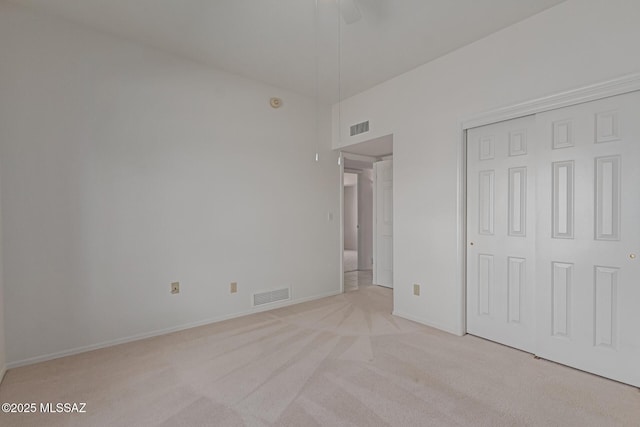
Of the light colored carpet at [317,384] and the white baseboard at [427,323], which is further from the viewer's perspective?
the white baseboard at [427,323]

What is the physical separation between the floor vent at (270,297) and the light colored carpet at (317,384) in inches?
26.3

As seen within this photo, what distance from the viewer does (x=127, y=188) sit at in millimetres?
2756

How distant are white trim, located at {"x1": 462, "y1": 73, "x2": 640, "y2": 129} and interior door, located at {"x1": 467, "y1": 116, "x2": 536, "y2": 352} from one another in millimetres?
95

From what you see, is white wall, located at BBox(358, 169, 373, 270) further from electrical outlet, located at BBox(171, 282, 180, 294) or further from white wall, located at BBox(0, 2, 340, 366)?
electrical outlet, located at BBox(171, 282, 180, 294)

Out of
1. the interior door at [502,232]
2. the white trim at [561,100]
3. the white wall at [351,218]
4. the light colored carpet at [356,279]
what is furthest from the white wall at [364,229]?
the white trim at [561,100]

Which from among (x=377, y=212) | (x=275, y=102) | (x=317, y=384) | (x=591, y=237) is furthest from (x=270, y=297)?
(x=591, y=237)

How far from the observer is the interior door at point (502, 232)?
253 centimetres

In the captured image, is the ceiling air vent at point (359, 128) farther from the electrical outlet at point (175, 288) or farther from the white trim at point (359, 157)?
the electrical outlet at point (175, 288)

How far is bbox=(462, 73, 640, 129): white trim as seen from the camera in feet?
6.52

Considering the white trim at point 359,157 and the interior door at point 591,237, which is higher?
the white trim at point 359,157

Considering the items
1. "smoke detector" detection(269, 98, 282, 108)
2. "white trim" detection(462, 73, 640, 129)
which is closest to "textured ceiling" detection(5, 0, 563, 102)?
"smoke detector" detection(269, 98, 282, 108)

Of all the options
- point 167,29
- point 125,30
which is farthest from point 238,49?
point 125,30

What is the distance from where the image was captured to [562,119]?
7.57 feet

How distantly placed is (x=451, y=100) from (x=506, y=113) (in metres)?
0.55
